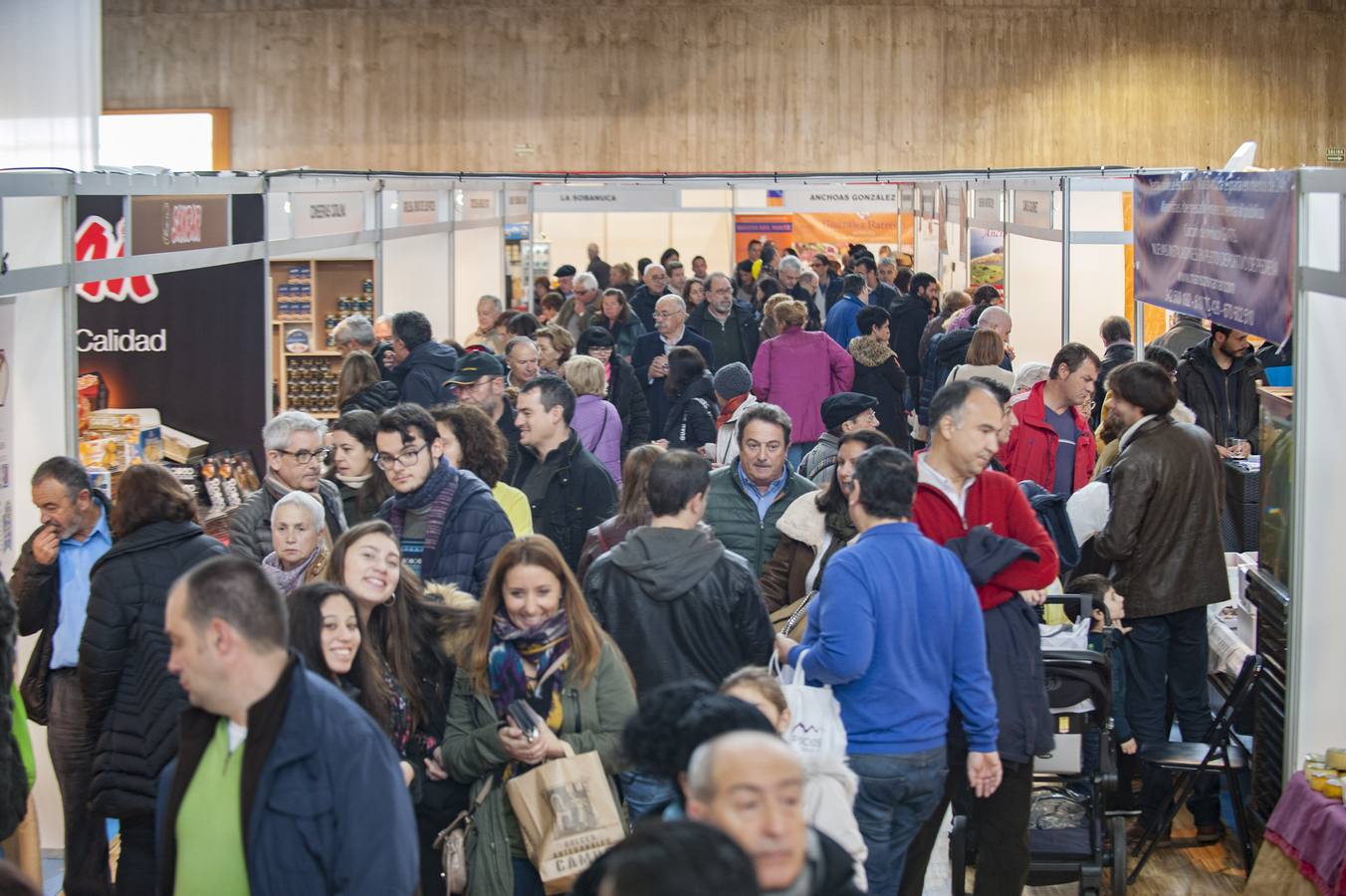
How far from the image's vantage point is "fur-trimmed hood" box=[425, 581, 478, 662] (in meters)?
3.75

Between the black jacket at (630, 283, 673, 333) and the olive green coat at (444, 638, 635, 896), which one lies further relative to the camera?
the black jacket at (630, 283, 673, 333)

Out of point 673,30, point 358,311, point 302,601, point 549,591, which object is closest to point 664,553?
point 549,591

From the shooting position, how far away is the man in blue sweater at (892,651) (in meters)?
3.54

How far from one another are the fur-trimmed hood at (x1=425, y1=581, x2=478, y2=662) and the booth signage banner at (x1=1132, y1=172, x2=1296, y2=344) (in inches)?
100

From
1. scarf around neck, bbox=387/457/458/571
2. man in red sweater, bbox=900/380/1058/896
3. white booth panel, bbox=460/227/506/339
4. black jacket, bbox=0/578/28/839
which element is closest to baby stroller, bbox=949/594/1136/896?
man in red sweater, bbox=900/380/1058/896

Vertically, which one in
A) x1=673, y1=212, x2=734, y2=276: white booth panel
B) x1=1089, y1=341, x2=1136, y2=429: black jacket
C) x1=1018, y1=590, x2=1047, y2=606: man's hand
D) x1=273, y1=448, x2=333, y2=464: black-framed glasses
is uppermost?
x1=673, y1=212, x2=734, y2=276: white booth panel

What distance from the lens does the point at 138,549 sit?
13.3 ft

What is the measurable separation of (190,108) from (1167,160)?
12906 millimetres

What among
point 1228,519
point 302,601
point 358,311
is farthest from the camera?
point 358,311

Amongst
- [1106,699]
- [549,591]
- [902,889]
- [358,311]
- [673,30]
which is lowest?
[902,889]

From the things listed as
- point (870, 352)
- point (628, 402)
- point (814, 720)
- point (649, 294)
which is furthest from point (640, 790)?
point (649, 294)

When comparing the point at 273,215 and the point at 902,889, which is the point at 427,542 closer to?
the point at 902,889

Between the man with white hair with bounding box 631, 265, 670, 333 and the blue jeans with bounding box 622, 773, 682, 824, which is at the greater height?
the man with white hair with bounding box 631, 265, 670, 333

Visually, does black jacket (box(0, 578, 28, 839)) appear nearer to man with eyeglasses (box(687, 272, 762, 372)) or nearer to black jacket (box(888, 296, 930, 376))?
man with eyeglasses (box(687, 272, 762, 372))
